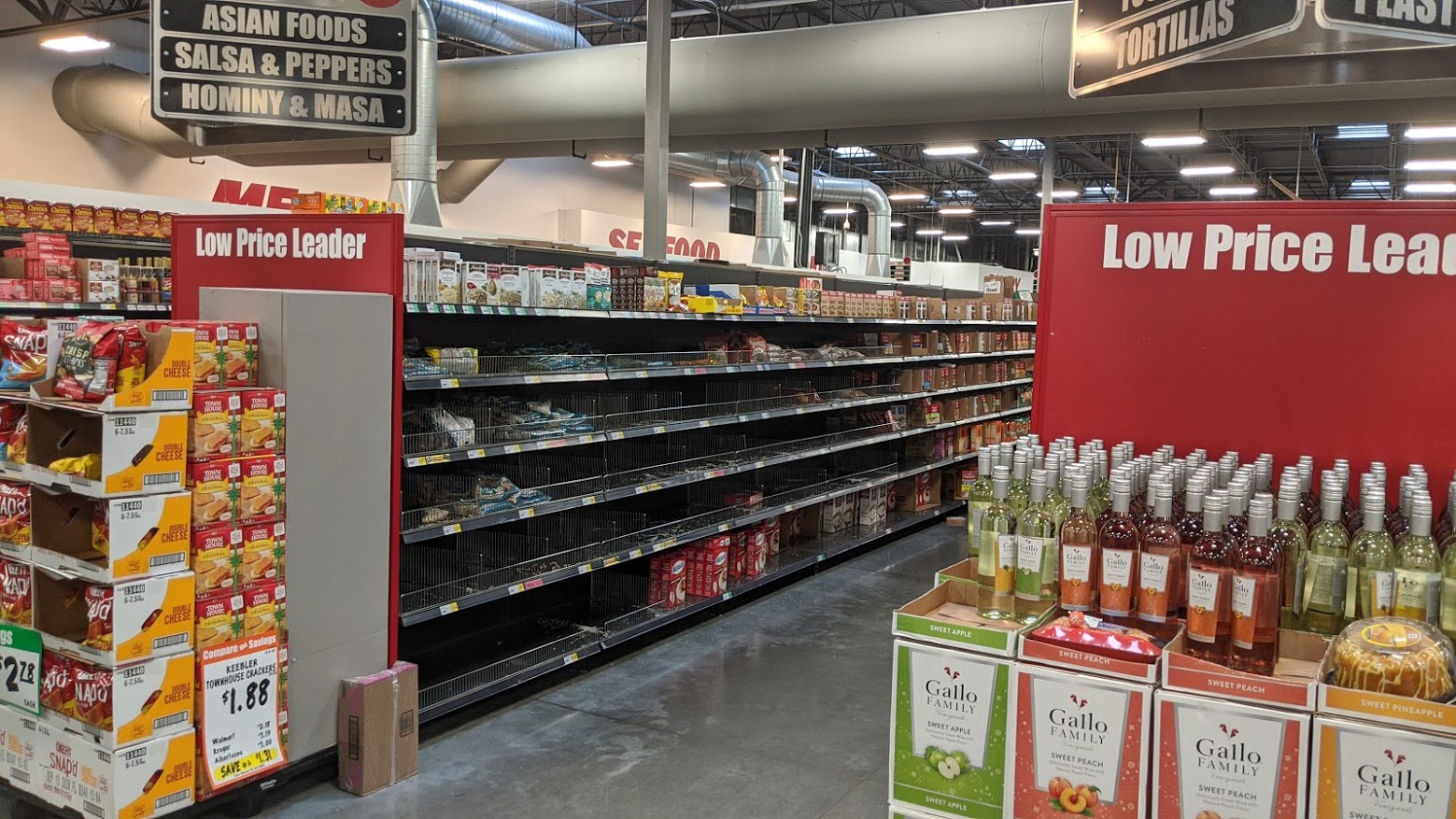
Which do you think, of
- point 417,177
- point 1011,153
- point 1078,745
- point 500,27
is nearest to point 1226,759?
point 1078,745

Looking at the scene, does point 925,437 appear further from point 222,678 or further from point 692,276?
point 222,678

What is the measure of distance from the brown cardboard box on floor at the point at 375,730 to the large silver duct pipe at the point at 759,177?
800 centimetres

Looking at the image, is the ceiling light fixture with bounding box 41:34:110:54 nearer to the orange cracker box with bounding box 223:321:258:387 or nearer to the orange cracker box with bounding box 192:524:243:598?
the orange cracker box with bounding box 223:321:258:387

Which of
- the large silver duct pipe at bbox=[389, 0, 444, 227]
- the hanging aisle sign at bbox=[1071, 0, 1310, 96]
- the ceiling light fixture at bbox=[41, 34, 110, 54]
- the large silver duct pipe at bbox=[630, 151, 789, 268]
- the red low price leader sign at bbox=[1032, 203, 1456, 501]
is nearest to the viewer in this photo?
the hanging aisle sign at bbox=[1071, 0, 1310, 96]

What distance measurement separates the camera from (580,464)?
5891 mm

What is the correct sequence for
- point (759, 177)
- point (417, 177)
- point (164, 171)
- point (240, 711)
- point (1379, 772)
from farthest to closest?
1. point (759, 177)
2. point (164, 171)
3. point (417, 177)
4. point (240, 711)
5. point (1379, 772)

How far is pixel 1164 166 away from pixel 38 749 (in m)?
21.4

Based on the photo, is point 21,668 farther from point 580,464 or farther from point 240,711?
point 580,464

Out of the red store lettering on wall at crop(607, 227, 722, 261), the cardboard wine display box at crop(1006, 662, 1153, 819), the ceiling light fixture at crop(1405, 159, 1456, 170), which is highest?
the ceiling light fixture at crop(1405, 159, 1456, 170)

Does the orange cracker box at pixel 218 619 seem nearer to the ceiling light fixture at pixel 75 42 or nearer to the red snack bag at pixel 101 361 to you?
the red snack bag at pixel 101 361

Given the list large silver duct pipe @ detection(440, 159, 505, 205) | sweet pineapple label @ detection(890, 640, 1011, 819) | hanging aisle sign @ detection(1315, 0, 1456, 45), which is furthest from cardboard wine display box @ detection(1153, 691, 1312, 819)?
large silver duct pipe @ detection(440, 159, 505, 205)

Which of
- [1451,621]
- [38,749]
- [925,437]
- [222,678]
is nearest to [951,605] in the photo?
[1451,621]

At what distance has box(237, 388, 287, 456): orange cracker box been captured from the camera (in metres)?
3.49

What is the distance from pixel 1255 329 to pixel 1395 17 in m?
0.77
